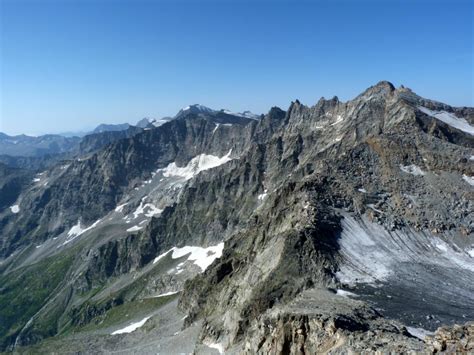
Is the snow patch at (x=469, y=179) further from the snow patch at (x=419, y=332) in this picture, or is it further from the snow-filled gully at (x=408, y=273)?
the snow patch at (x=419, y=332)

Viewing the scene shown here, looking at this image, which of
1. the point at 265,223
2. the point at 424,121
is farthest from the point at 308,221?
the point at 424,121

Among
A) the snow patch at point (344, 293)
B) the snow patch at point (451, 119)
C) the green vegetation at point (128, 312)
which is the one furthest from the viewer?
the green vegetation at point (128, 312)

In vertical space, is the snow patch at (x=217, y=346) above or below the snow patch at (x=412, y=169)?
below

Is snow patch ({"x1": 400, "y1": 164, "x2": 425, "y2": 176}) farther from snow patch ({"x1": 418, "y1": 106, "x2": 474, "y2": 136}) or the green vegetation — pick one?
the green vegetation

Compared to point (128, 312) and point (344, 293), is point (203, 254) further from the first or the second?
point (344, 293)

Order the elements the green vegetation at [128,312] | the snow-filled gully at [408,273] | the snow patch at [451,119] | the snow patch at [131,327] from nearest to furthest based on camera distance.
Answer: the snow-filled gully at [408,273], the snow patch at [131,327], the snow patch at [451,119], the green vegetation at [128,312]

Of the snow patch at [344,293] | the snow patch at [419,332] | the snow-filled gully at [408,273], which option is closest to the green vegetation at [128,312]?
the snow-filled gully at [408,273]

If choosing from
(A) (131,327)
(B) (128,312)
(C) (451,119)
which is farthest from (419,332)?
(B) (128,312)

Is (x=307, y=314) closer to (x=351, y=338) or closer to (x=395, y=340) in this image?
(x=351, y=338)

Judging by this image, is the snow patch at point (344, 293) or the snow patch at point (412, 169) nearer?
the snow patch at point (344, 293)
